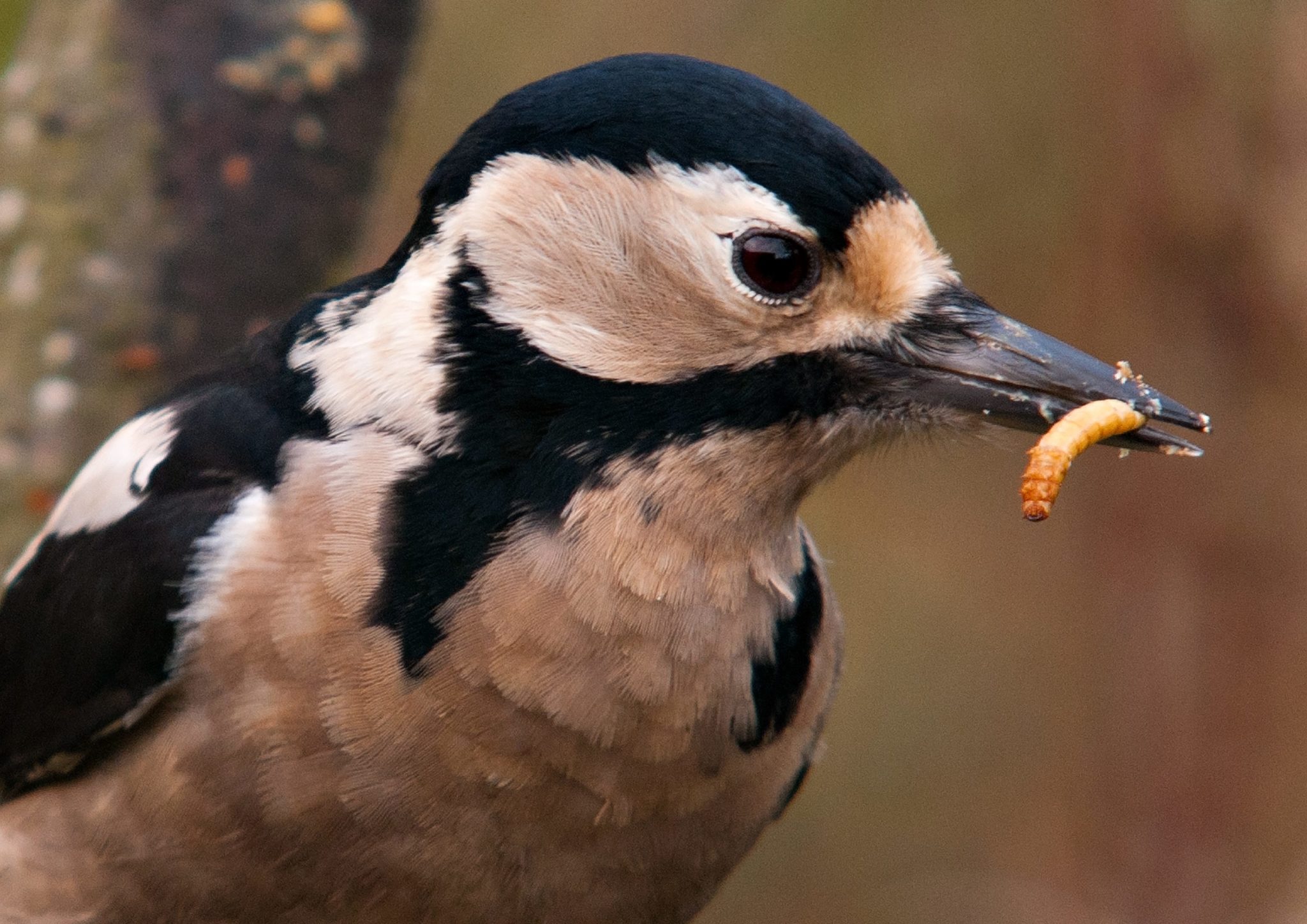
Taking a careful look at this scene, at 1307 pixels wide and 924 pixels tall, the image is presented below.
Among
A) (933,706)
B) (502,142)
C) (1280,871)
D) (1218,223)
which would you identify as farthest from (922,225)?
(933,706)

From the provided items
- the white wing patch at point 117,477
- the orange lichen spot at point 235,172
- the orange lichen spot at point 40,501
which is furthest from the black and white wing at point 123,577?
the orange lichen spot at point 235,172

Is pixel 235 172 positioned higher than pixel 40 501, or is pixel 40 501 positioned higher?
pixel 235 172

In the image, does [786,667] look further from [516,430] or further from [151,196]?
[151,196]

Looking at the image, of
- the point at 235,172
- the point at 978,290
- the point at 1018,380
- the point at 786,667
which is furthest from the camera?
the point at 978,290

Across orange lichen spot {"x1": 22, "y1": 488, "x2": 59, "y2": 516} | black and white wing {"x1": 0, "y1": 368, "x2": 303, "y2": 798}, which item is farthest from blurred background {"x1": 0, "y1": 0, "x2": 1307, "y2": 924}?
black and white wing {"x1": 0, "y1": 368, "x2": 303, "y2": 798}

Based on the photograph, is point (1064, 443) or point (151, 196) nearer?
point (1064, 443)

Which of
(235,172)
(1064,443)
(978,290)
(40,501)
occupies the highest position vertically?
(978,290)

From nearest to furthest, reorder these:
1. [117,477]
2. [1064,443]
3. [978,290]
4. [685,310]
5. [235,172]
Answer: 1. [1064,443]
2. [685,310]
3. [117,477]
4. [235,172]
5. [978,290]

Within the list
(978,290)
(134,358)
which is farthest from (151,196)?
(978,290)
